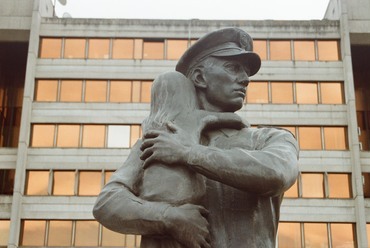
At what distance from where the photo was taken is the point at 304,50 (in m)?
42.9

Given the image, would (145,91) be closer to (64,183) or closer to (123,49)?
(123,49)

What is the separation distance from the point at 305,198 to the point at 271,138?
3648 centimetres

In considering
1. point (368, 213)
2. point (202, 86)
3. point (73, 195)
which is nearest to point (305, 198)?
point (368, 213)

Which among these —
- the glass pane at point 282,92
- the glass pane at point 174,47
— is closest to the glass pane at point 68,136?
the glass pane at point 174,47

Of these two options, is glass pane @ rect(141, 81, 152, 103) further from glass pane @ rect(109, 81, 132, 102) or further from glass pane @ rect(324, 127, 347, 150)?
glass pane @ rect(324, 127, 347, 150)

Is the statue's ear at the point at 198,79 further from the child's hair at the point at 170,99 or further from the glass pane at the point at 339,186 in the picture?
the glass pane at the point at 339,186

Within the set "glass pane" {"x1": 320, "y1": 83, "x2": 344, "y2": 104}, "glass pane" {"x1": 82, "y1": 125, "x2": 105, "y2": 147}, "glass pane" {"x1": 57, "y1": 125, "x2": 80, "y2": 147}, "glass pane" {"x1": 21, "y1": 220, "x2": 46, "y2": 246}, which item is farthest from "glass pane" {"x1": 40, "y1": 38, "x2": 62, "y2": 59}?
"glass pane" {"x1": 320, "y1": 83, "x2": 344, "y2": 104}

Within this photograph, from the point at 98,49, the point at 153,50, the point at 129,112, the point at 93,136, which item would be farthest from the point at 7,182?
the point at 153,50

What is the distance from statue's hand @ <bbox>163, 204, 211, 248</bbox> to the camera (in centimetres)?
360

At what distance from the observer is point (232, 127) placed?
4.21 m

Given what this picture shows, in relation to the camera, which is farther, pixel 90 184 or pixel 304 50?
pixel 304 50

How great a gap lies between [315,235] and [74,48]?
1890 centimetres

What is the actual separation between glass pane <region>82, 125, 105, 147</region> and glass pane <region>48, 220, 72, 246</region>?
5.00m

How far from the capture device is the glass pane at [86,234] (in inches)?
1527
